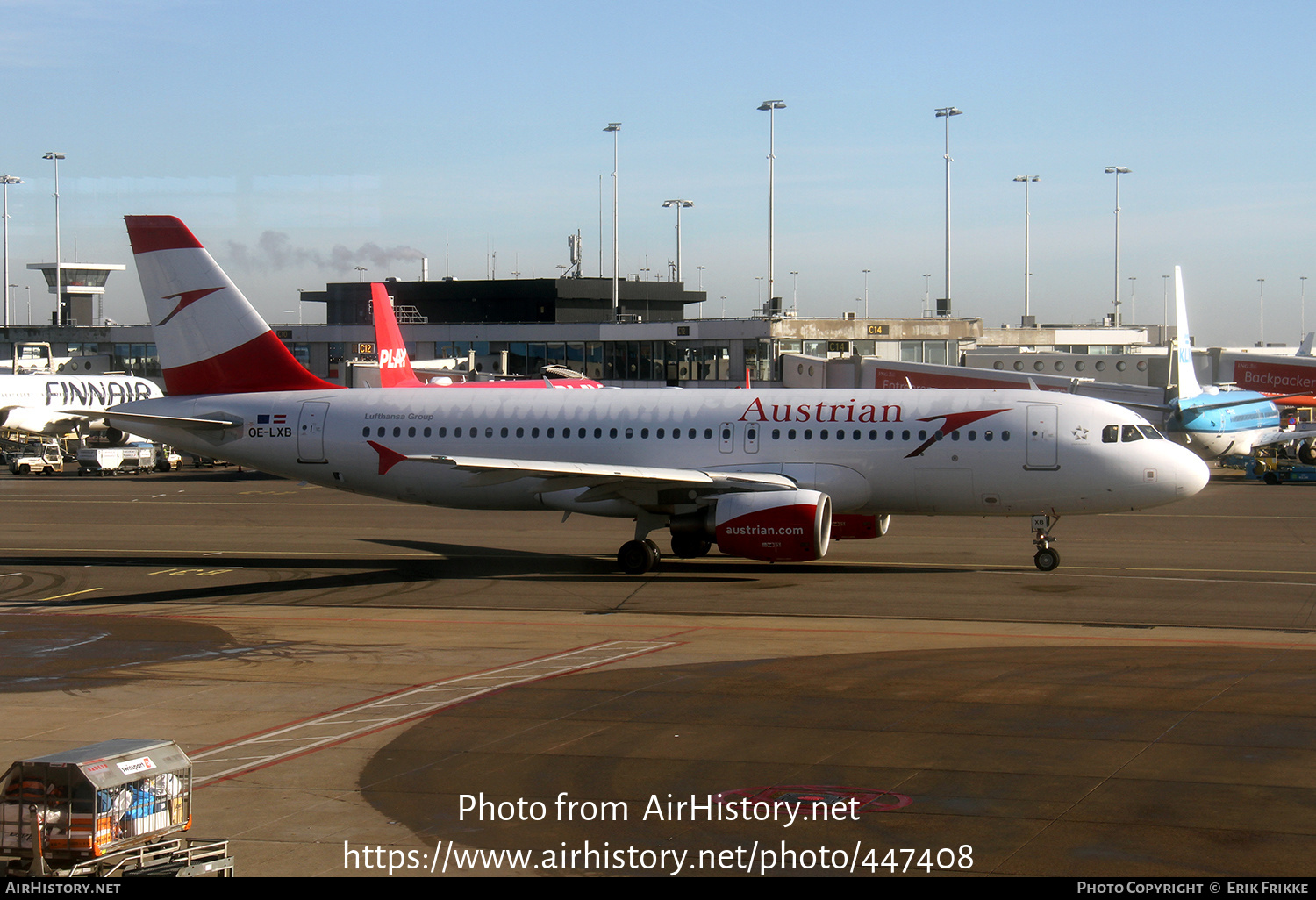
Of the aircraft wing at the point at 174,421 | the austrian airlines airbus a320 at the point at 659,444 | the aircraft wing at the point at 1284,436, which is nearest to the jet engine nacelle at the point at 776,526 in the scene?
the austrian airlines airbus a320 at the point at 659,444

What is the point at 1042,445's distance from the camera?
2803cm

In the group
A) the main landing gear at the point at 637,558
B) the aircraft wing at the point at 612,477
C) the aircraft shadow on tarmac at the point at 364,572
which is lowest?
the aircraft shadow on tarmac at the point at 364,572

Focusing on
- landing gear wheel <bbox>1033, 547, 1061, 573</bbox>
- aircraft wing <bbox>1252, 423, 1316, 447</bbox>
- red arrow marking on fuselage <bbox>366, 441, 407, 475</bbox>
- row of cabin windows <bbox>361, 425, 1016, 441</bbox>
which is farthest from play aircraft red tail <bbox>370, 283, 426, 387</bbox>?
aircraft wing <bbox>1252, 423, 1316, 447</bbox>

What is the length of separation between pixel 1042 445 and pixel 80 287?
4968 inches

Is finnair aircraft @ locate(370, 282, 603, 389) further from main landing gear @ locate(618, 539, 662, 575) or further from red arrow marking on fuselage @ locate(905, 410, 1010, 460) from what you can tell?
red arrow marking on fuselage @ locate(905, 410, 1010, 460)

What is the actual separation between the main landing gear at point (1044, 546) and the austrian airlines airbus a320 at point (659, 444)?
0.05 metres

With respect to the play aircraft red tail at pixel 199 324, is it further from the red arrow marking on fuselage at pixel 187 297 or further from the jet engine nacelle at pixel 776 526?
the jet engine nacelle at pixel 776 526

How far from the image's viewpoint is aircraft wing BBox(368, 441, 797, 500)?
27281mm

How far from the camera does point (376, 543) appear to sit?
35719mm

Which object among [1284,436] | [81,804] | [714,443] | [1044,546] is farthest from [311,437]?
[1284,436]

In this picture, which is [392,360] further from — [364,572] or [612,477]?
[612,477]

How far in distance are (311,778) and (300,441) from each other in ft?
65.8

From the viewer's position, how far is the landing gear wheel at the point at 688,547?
30.5 metres

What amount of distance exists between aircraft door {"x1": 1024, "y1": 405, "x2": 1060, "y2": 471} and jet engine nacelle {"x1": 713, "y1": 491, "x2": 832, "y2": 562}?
501cm
